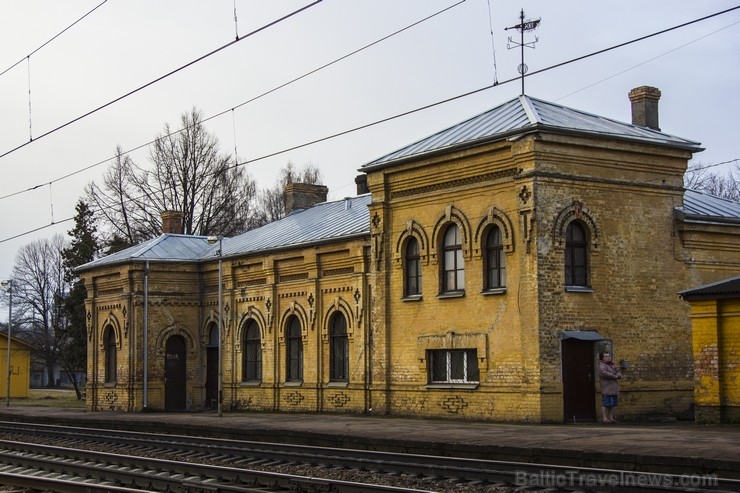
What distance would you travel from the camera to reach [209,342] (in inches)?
1459

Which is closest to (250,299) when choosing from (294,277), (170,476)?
(294,277)

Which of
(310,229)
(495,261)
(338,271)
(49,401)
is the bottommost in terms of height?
(49,401)

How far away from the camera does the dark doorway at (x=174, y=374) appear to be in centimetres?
3691

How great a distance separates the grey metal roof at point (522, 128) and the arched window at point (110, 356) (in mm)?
14451

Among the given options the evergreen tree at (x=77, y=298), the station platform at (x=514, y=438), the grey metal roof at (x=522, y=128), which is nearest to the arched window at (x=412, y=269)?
the grey metal roof at (x=522, y=128)

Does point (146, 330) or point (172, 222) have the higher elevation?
point (172, 222)

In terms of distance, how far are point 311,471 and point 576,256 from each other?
10.4m

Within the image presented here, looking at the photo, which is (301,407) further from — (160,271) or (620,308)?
(620,308)

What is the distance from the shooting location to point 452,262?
26281 mm

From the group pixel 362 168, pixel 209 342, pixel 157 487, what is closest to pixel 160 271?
pixel 209 342

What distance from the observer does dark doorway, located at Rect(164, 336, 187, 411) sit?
3691 cm

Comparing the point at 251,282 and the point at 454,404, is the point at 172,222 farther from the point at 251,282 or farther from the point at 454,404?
the point at 454,404

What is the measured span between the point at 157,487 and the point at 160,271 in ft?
73.9

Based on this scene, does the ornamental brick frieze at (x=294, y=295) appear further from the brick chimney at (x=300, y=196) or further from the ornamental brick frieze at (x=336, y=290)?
the brick chimney at (x=300, y=196)
